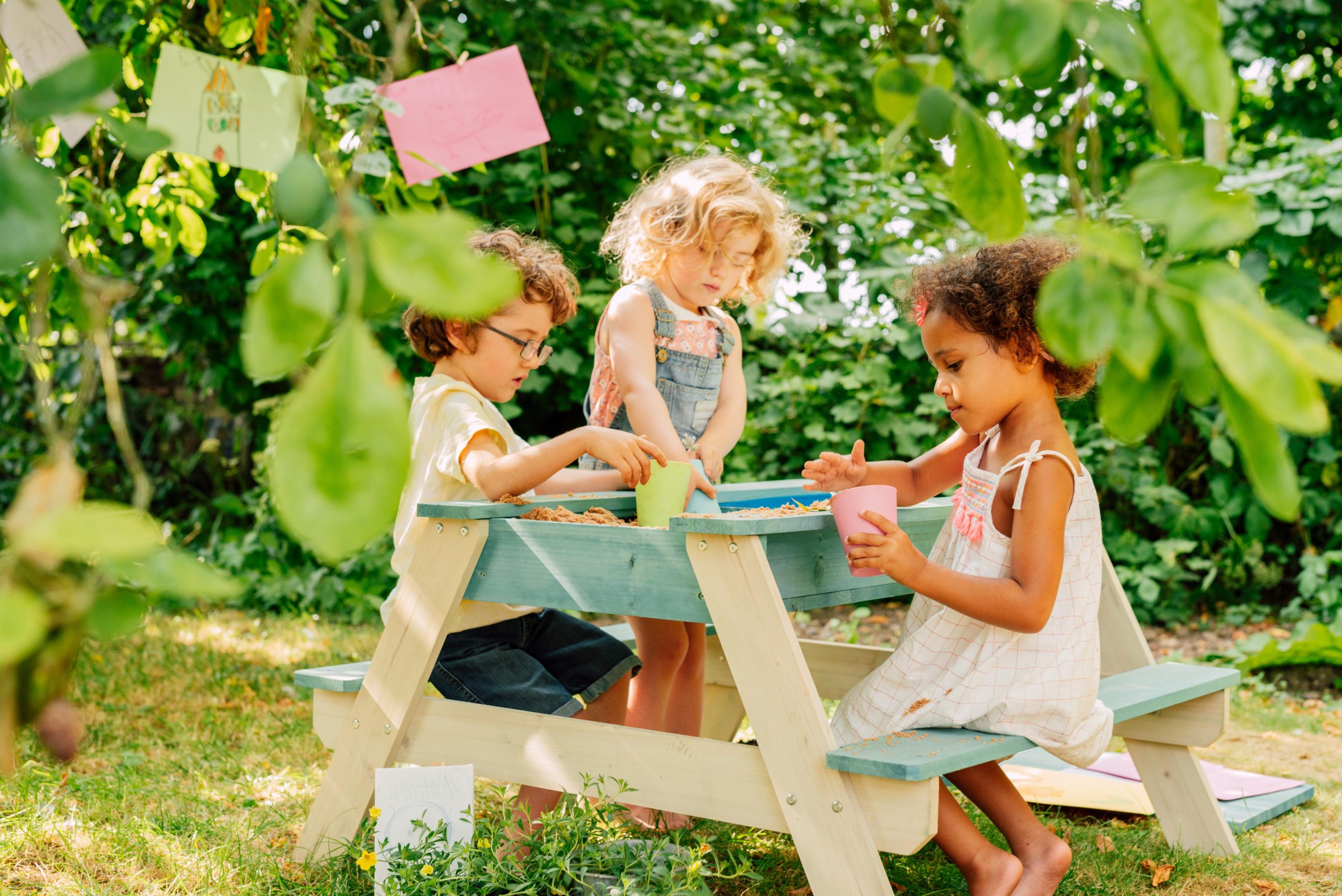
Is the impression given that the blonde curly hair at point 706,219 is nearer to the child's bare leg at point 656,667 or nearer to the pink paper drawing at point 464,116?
the pink paper drawing at point 464,116

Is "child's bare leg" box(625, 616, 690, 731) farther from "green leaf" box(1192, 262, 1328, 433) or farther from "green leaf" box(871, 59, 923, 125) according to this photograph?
"green leaf" box(1192, 262, 1328, 433)

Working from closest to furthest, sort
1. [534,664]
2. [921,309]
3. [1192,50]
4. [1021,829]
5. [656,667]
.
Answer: [1192,50]
[1021,829]
[921,309]
[534,664]
[656,667]

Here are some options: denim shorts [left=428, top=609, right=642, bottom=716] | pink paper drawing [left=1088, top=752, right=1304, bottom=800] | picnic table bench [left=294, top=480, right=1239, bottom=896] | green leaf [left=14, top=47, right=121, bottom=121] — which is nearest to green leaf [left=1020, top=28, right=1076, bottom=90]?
green leaf [left=14, top=47, right=121, bottom=121]

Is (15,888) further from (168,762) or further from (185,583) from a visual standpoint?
(185,583)

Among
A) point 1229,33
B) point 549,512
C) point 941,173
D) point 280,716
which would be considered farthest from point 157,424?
point 1229,33

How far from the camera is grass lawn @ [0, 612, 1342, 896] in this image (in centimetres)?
188

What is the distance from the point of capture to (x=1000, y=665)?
1625 millimetres

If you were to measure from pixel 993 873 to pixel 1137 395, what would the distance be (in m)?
1.28

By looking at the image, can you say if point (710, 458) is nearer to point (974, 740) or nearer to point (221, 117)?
point (974, 740)

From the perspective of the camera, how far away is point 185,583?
42 cm

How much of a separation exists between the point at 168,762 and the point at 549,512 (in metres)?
1.44

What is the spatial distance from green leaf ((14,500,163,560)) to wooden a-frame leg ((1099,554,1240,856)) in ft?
6.35

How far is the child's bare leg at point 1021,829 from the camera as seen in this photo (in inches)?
64.5

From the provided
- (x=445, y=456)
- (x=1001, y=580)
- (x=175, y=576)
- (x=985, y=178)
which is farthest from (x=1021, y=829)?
(x=175, y=576)
